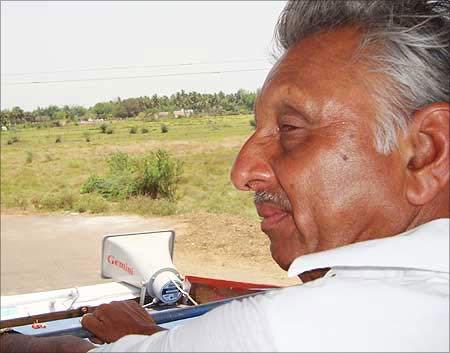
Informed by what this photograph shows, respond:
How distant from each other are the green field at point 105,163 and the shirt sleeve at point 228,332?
31.4 ft

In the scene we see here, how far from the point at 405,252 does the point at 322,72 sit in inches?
11.0

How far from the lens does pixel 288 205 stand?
32.7 inches

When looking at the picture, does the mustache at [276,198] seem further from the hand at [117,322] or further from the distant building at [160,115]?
the distant building at [160,115]

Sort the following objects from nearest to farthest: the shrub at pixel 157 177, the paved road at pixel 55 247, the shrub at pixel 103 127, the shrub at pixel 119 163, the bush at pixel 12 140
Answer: the paved road at pixel 55 247 → the shrub at pixel 157 177 → the shrub at pixel 119 163 → the shrub at pixel 103 127 → the bush at pixel 12 140

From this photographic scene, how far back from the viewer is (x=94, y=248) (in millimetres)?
9859

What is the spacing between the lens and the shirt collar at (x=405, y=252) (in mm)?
617

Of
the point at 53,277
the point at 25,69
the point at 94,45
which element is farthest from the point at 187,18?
the point at 53,277

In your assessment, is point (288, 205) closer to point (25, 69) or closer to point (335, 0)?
point (335, 0)

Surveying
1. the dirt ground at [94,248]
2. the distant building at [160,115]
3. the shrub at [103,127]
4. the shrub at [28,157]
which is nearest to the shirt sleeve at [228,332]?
the dirt ground at [94,248]

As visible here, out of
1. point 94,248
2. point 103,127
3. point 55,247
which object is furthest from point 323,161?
point 103,127

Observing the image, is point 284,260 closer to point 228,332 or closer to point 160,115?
point 228,332

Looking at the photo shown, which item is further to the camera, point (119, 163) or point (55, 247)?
point (119, 163)

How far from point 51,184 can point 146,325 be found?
15.1 m

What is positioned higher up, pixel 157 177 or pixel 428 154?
pixel 428 154
